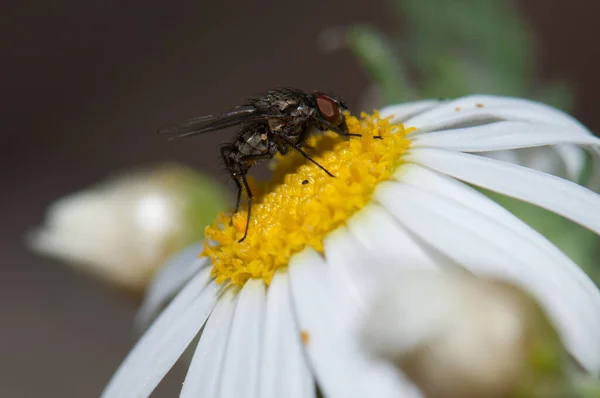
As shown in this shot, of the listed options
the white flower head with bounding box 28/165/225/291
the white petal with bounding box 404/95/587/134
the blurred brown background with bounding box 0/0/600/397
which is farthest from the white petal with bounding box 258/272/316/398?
the blurred brown background with bounding box 0/0/600/397

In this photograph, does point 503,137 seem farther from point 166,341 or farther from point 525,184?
point 166,341

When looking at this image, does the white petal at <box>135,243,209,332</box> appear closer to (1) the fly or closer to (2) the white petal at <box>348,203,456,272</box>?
(1) the fly

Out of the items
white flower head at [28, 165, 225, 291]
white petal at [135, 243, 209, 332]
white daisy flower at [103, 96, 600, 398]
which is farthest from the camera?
white flower head at [28, 165, 225, 291]

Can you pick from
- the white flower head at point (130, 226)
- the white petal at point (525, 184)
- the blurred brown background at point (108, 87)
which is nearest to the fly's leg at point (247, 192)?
the white petal at point (525, 184)

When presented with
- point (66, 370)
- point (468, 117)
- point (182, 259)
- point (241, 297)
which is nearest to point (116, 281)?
point (182, 259)

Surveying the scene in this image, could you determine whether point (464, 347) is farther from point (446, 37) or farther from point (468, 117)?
point (446, 37)

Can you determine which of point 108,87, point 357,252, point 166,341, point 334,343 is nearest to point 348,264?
point 357,252
